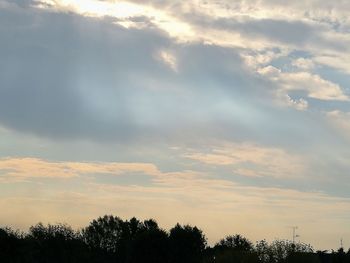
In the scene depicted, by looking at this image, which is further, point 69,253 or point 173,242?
point 173,242

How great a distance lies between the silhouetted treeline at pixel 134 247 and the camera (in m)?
94.1

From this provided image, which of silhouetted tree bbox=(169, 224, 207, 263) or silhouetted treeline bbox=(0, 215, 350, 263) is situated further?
silhouetted tree bbox=(169, 224, 207, 263)

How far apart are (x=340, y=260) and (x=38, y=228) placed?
A: 5845 cm

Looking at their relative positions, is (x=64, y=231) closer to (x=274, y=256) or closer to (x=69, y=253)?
(x=69, y=253)

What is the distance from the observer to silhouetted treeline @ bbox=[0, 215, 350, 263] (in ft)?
309

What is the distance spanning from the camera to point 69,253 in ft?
398

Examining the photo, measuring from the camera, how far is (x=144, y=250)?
401 ft

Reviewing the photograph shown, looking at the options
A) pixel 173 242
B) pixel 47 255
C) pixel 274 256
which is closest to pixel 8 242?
pixel 47 255

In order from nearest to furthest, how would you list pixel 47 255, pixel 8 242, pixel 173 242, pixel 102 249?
pixel 8 242, pixel 47 255, pixel 173 242, pixel 102 249

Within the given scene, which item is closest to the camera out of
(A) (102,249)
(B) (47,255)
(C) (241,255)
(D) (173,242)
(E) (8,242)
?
(E) (8,242)

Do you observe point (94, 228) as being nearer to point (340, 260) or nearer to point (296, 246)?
point (340, 260)

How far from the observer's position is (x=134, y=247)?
410 feet

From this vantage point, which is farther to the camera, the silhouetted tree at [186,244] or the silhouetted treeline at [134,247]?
the silhouetted tree at [186,244]

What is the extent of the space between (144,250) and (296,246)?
35.8 m
